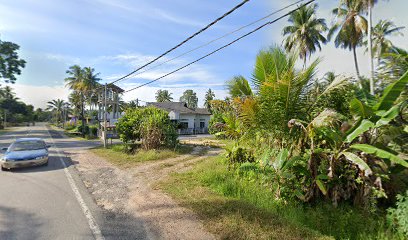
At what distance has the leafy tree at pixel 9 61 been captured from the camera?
2730 centimetres

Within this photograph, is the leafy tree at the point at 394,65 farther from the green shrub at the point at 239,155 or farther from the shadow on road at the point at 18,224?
the shadow on road at the point at 18,224

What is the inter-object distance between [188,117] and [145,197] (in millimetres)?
36394

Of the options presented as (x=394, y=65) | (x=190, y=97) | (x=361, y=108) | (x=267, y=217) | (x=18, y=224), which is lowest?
(x=18, y=224)

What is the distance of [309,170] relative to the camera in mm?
5133

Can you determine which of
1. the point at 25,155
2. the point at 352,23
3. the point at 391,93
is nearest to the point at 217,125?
the point at 391,93

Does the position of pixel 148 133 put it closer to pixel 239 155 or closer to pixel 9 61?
pixel 239 155

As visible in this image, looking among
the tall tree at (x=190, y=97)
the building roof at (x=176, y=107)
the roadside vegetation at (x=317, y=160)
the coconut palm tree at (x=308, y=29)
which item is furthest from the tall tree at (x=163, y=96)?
the roadside vegetation at (x=317, y=160)

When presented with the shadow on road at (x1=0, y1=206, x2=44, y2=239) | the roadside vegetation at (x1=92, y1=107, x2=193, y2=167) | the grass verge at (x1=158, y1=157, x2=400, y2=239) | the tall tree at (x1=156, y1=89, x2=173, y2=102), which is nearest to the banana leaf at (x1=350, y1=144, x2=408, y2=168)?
the grass verge at (x1=158, y1=157, x2=400, y2=239)

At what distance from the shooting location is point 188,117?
4262 centimetres

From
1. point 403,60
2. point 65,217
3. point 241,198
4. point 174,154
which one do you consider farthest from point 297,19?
point 65,217

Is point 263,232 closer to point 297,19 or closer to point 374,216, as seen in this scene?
point 374,216

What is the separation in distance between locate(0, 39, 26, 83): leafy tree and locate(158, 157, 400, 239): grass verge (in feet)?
105

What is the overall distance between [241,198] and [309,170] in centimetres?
178

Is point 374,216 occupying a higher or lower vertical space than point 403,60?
lower
